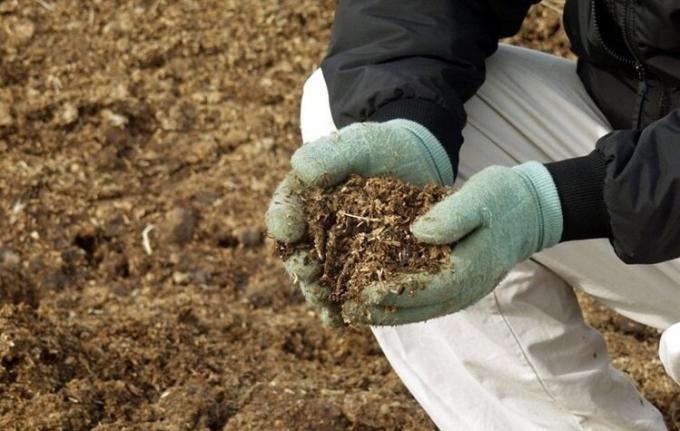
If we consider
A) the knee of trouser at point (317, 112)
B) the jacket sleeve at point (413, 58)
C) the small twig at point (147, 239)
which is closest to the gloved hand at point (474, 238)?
the jacket sleeve at point (413, 58)

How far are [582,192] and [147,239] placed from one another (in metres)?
1.51

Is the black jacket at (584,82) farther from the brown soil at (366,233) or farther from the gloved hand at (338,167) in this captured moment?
the brown soil at (366,233)

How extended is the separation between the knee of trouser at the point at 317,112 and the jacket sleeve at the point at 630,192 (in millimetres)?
483

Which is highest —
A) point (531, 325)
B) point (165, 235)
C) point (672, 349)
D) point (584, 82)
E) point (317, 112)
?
point (317, 112)

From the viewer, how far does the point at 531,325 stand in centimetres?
201

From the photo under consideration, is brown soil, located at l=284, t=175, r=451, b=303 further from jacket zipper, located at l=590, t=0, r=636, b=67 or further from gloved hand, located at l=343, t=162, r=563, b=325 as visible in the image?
jacket zipper, located at l=590, t=0, r=636, b=67

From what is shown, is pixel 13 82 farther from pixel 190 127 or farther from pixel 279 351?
pixel 279 351

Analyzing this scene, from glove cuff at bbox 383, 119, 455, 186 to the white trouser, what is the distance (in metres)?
0.21

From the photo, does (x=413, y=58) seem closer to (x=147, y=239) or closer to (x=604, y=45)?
(x=604, y=45)

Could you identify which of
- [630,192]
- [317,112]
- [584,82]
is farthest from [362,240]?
[584,82]

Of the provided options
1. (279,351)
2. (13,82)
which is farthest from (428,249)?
(13,82)

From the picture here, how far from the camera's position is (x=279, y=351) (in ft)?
8.29

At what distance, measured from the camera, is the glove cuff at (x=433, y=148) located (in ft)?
5.81

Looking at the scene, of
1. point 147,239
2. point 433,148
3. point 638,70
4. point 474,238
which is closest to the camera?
point 474,238
